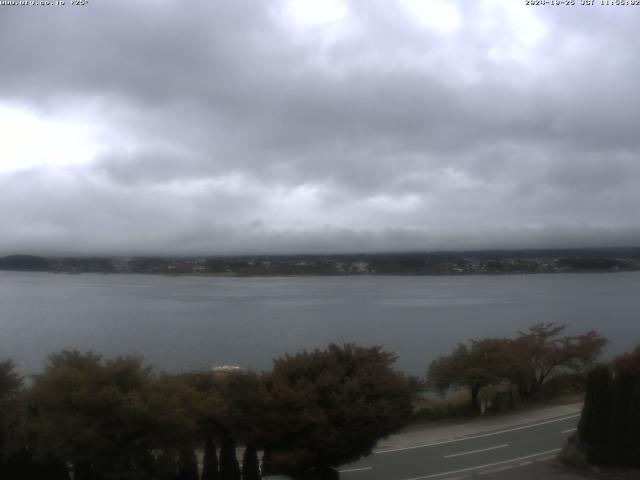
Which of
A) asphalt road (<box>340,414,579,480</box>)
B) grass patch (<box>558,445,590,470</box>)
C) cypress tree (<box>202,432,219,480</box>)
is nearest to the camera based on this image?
cypress tree (<box>202,432,219,480</box>)

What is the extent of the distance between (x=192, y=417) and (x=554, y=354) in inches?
1103

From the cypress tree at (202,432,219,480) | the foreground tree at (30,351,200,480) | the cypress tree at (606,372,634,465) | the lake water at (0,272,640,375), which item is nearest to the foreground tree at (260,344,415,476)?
the cypress tree at (202,432,219,480)

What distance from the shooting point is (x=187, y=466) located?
1750cm

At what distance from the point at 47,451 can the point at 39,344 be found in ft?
141

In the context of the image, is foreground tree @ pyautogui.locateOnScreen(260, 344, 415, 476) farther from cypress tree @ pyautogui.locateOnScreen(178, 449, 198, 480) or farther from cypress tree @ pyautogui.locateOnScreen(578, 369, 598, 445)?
cypress tree @ pyautogui.locateOnScreen(578, 369, 598, 445)

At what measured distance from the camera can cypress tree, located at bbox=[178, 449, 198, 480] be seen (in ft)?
56.1

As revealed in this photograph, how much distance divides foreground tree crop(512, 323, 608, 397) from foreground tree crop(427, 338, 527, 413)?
9.65ft

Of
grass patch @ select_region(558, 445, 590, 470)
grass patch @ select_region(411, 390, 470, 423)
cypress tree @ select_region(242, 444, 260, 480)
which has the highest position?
cypress tree @ select_region(242, 444, 260, 480)

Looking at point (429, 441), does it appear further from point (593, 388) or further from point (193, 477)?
point (193, 477)

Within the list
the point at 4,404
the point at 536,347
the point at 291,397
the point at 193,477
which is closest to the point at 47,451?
the point at 4,404


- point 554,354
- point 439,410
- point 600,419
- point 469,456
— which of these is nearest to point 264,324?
point 554,354

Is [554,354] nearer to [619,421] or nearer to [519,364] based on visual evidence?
[519,364]

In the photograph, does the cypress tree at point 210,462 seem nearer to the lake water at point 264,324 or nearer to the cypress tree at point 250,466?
the cypress tree at point 250,466

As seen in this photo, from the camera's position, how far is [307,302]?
351 ft
